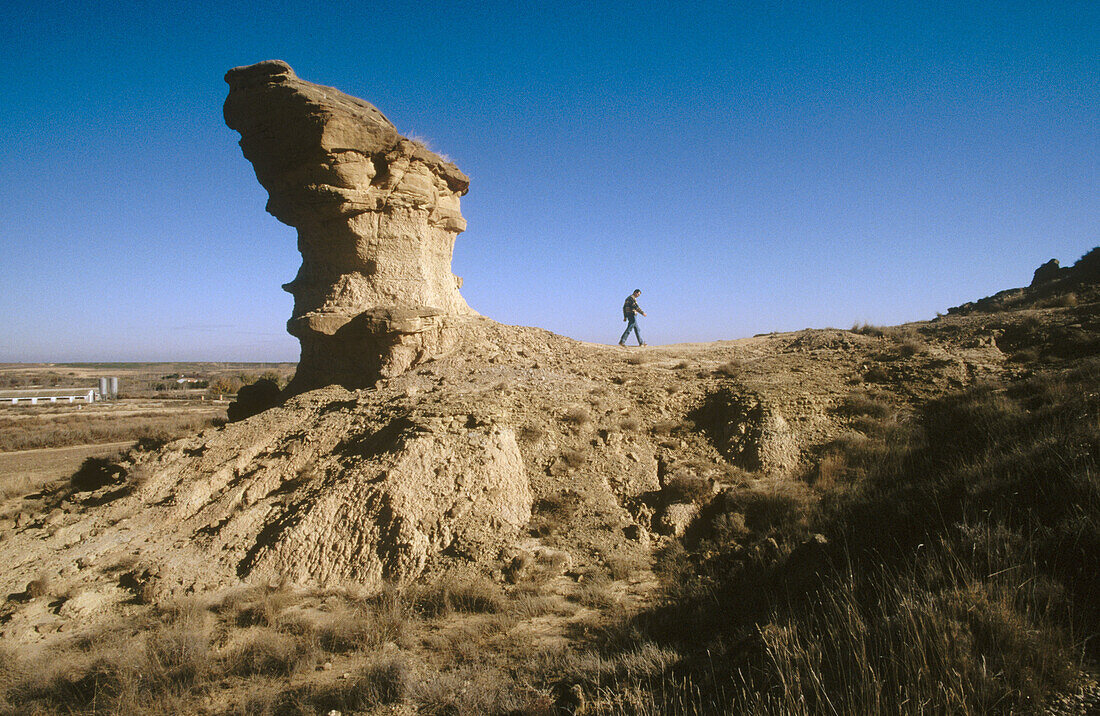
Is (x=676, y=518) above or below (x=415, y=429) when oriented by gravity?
below

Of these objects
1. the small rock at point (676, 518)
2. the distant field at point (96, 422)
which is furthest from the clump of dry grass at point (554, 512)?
the distant field at point (96, 422)

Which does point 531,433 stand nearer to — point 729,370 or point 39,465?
point 729,370

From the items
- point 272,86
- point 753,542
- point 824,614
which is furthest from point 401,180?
point 824,614

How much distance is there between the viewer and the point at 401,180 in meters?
11.0

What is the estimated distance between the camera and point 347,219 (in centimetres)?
1059

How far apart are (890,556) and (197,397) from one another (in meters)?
51.0

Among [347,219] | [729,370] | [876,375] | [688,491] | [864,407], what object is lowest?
[688,491]

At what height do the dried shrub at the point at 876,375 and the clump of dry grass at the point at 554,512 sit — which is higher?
the dried shrub at the point at 876,375

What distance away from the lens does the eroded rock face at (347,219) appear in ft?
32.2

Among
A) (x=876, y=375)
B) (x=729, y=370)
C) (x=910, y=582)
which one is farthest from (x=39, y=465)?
(x=876, y=375)

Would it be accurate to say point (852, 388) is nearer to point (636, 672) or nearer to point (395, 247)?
point (636, 672)

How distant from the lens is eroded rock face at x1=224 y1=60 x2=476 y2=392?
982cm

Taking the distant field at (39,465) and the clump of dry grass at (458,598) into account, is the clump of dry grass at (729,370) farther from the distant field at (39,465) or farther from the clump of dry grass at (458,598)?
the distant field at (39,465)

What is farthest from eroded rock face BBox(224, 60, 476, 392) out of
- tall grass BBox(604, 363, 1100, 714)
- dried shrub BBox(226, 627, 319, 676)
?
tall grass BBox(604, 363, 1100, 714)
